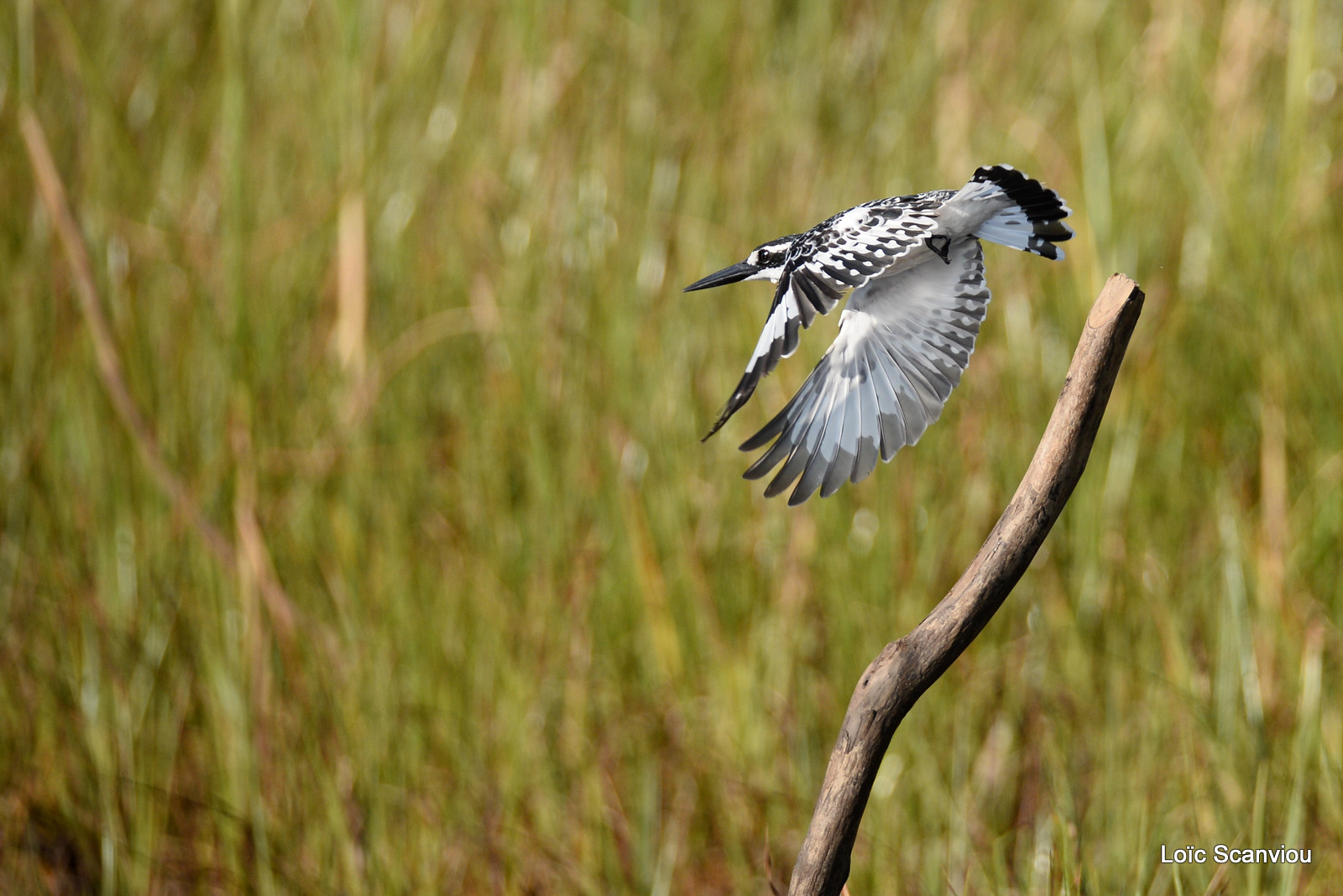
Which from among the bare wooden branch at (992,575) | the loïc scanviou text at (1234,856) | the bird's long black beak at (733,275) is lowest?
the loïc scanviou text at (1234,856)

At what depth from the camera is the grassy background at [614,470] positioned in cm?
186

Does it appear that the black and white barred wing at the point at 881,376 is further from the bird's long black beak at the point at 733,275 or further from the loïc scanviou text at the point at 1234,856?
the loïc scanviou text at the point at 1234,856

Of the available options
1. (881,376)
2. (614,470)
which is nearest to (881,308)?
(881,376)

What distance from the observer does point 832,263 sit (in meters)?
0.80

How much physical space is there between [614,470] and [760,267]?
1.43m

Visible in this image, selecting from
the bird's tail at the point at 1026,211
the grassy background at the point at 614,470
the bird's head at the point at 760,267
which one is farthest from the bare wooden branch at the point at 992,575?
the grassy background at the point at 614,470

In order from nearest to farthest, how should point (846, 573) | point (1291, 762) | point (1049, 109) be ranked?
point (1291, 762) → point (846, 573) → point (1049, 109)

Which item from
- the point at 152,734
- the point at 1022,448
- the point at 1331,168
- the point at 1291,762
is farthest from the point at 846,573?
the point at 1331,168

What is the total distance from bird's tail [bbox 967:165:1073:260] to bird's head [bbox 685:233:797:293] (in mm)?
166

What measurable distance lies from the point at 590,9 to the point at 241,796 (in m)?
2.38

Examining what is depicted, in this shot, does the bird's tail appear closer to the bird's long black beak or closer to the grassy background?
the bird's long black beak

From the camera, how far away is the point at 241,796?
1930 millimetres

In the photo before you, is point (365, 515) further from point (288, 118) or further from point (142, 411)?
point (288, 118)

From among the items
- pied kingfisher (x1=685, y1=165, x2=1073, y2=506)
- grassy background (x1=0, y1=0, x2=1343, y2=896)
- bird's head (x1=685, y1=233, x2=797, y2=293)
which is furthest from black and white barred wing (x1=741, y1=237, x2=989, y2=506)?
grassy background (x1=0, y1=0, x2=1343, y2=896)
